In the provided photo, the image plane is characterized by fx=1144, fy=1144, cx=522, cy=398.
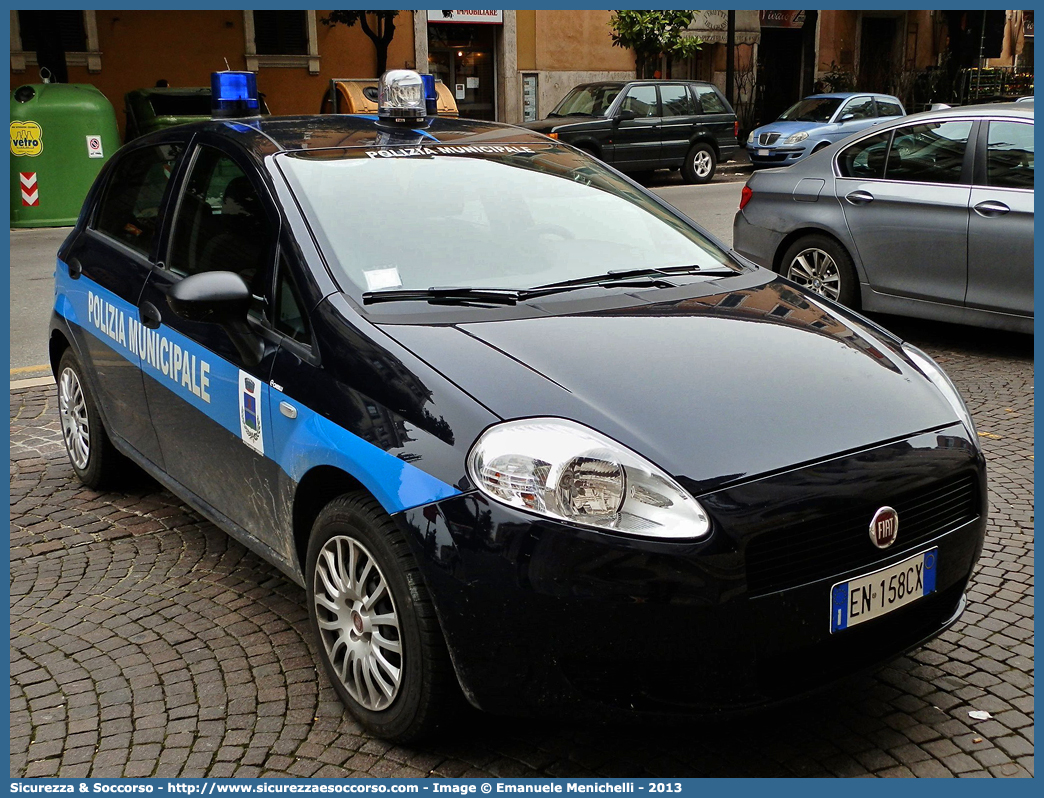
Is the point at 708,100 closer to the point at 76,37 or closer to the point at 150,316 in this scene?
the point at 76,37

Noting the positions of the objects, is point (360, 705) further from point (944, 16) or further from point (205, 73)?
point (944, 16)

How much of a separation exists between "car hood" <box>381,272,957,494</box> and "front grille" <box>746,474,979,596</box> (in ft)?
0.50

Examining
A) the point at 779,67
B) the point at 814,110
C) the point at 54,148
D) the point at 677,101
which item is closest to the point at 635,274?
the point at 54,148

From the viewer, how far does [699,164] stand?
20.3 meters

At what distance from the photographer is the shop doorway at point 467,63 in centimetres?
2711

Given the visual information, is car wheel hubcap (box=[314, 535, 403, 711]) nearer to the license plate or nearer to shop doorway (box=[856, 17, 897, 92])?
the license plate

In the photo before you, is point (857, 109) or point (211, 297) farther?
point (857, 109)

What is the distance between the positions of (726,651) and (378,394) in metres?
1.06

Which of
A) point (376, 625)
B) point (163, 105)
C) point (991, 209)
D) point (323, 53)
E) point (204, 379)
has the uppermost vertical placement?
point (323, 53)

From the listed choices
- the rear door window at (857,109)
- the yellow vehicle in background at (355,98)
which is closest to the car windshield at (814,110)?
the rear door window at (857,109)

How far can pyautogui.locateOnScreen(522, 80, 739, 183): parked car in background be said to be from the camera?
1867 centimetres

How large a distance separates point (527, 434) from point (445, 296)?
2.63 feet

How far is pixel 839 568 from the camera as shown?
105 inches

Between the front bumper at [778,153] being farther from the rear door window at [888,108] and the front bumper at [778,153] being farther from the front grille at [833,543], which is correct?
the front grille at [833,543]
